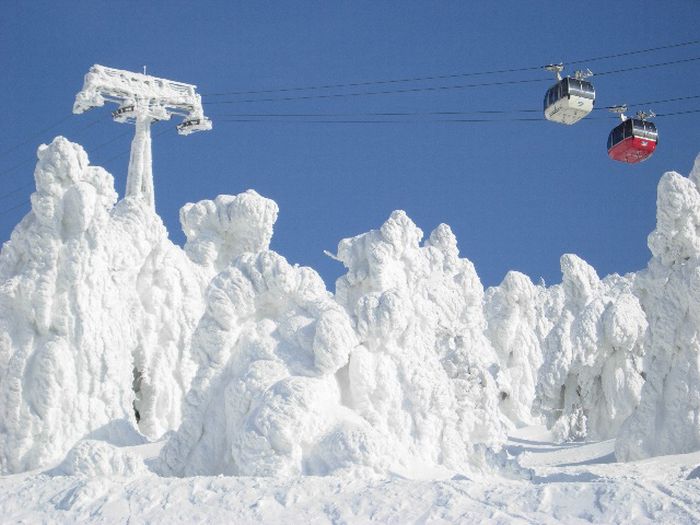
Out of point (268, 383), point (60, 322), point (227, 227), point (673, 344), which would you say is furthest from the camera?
point (227, 227)

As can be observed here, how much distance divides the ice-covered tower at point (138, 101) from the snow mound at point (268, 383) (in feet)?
57.1

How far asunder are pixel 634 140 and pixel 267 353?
31.7ft

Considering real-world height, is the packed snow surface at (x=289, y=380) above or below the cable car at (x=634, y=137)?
below

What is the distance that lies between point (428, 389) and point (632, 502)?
16.5 feet

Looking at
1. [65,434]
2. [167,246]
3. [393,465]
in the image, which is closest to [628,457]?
[393,465]

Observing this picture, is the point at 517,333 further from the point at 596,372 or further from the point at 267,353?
the point at 267,353

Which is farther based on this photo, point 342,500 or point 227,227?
point 227,227

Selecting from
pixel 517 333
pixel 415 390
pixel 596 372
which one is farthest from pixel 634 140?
pixel 517 333

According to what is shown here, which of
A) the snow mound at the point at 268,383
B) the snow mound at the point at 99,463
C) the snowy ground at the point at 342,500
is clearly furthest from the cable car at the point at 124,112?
the snowy ground at the point at 342,500

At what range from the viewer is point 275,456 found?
37.2ft

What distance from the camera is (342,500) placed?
30.3 feet

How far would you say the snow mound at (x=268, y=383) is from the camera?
1140 centimetres

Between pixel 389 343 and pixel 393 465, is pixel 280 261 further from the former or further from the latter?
pixel 393 465

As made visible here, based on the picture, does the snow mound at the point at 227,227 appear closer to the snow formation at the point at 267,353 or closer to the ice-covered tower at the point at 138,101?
the snow formation at the point at 267,353
